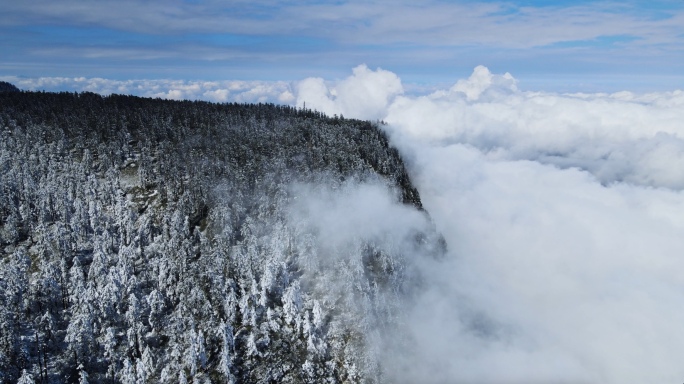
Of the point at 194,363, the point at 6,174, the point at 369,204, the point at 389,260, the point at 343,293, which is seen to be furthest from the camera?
the point at 369,204

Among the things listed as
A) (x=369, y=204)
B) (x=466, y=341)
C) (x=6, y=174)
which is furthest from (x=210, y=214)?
(x=466, y=341)

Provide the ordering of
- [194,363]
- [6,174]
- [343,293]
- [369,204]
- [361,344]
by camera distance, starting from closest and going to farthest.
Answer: [194,363]
[361,344]
[343,293]
[6,174]
[369,204]

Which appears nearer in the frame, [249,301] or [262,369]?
[262,369]

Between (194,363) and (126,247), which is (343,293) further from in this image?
(126,247)

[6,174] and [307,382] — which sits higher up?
[6,174]

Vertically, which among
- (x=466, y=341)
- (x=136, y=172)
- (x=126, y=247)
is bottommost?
(x=466, y=341)

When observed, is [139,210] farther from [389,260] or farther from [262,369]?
[389,260]
